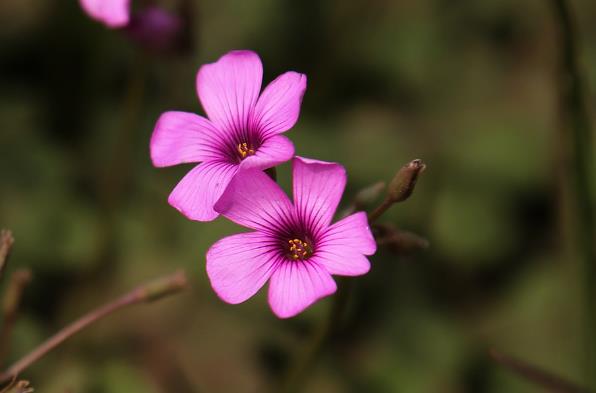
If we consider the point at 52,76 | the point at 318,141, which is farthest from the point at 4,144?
the point at 318,141

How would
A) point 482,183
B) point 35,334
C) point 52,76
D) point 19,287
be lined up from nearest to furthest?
point 19,287 < point 35,334 < point 482,183 < point 52,76

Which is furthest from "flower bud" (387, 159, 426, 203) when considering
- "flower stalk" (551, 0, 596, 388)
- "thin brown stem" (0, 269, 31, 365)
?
"thin brown stem" (0, 269, 31, 365)

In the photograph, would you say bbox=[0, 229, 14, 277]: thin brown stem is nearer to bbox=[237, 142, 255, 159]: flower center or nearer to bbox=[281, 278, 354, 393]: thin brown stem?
bbox=[237, 142, 255, 159]: flower center

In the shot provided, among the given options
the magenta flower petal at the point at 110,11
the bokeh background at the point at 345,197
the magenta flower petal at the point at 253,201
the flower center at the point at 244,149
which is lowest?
the bokeh background at the point at 345,197

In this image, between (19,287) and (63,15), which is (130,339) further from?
(63,15)

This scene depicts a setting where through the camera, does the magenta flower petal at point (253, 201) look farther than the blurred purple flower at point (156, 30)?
No

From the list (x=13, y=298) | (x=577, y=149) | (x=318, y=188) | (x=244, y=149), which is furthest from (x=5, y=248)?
(x=577, y=149)

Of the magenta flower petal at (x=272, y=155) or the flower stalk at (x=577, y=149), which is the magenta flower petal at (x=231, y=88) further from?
the flower stalk at (x=577, y=149)

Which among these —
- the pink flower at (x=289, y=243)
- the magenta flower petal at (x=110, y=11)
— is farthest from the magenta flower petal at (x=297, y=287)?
the magenta flower petal at (x=110, y=11)
